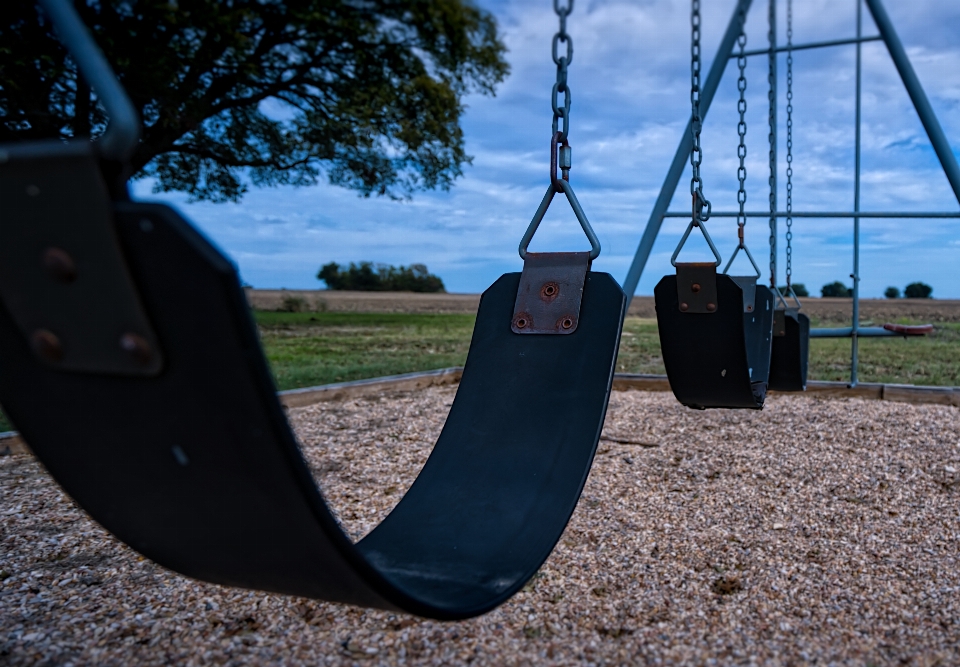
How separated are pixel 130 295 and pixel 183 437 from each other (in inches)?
5.8

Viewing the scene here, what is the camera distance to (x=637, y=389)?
4.04 metres

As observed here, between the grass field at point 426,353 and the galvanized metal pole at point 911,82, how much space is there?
1.98m

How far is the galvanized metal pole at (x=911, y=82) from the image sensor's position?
8.58 ft

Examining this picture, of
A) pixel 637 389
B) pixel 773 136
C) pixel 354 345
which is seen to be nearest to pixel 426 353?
pixel 354 345

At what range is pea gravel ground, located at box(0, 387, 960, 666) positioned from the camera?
4.21 ft

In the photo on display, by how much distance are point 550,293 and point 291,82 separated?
7334 mm

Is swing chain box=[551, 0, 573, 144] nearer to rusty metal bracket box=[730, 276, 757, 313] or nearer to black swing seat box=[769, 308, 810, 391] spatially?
rusty metal bracket box=[730, 276, 757, 313]

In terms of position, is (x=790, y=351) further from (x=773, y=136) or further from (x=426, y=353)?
(x=426, y=353)

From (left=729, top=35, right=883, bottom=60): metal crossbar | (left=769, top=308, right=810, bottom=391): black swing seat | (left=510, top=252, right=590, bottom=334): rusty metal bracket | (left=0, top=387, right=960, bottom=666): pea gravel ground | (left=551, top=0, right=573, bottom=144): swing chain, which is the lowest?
(left=0, top=387, right=960, bottom=666): pea gravel ground

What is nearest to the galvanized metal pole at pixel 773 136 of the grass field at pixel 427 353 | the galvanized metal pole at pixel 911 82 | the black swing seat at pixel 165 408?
the galvanized metal pole at pixel 911 82

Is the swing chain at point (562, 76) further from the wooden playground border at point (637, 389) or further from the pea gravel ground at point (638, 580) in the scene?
the wooden playground border at point (637, 389)

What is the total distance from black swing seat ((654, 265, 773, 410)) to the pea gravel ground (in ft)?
1.12

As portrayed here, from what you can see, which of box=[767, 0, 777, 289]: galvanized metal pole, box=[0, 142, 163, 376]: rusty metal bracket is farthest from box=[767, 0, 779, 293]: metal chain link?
box=[0, 142, 163, 376]: rusty metal bracket

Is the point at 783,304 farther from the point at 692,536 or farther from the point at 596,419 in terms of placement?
the point at 596,419
